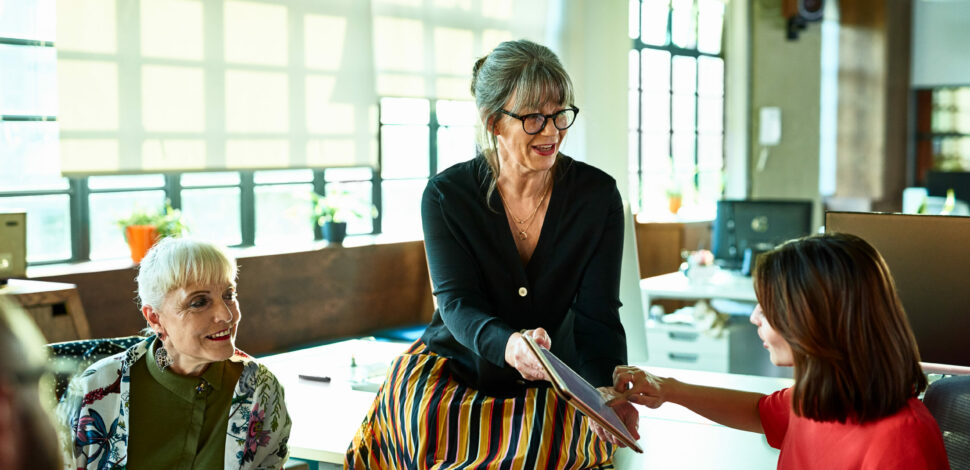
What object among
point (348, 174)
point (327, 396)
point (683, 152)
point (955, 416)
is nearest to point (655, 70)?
point (683, 152)

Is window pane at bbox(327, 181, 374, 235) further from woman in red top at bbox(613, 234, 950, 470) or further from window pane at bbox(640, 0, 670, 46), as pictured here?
woman in red top at bbox(613, 234, 950, 470)

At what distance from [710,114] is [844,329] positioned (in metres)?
8.95

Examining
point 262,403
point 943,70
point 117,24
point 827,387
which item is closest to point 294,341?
point 117,24

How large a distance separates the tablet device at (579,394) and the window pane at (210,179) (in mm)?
4464

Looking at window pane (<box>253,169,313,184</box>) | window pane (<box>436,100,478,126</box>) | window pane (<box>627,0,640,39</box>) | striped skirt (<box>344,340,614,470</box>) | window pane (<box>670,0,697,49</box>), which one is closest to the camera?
striped skirt (<box>344,340,614,470</box>)

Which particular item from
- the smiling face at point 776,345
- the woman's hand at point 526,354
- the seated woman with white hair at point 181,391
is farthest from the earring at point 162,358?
the smiling face at point 776,345

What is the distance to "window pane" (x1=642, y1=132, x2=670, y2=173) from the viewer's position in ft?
30.9

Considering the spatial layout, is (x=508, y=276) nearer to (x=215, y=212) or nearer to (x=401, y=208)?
(x=215, y=212)

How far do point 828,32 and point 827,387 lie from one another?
32.9 ft

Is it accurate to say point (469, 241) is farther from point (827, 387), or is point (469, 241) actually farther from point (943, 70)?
point (943, 70)

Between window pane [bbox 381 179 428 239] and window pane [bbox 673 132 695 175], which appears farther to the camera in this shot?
window pane [bbox 673 132 695 175]

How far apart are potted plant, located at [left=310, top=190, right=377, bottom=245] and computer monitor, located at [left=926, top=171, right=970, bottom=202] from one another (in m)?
5.09

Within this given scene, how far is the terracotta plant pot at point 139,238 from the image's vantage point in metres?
5.22

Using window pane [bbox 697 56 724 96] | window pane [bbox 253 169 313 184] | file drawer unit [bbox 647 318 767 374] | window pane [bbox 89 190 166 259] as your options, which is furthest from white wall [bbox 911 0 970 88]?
window pane [bbox 89 190 166 259]
